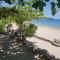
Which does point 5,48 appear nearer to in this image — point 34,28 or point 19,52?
point 19,52

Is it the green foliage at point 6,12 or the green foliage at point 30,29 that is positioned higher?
the green foliage at point 6,12

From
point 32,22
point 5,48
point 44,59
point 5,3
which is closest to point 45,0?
point 5,3

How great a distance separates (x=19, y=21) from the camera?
29.8 ft

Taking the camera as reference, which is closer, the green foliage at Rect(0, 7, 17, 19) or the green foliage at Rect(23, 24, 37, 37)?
the green foliage at Rect(0, 7, 17, 19)

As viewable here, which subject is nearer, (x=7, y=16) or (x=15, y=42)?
(x=7, y=16)

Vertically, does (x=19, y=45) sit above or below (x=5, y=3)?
below

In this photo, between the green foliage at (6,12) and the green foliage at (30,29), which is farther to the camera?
the green foliage at (30,29)

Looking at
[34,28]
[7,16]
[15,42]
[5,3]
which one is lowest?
[15,42]

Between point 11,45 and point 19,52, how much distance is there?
1.21m

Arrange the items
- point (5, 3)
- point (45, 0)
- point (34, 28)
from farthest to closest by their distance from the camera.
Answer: point (34, 28) < point (5, 3) < point (45, 0)

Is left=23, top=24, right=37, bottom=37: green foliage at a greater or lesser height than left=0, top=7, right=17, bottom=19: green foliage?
lesser

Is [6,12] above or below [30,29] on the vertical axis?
above

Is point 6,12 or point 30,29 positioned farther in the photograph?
point 30,29

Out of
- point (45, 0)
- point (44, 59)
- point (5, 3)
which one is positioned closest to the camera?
point (45, 0)
